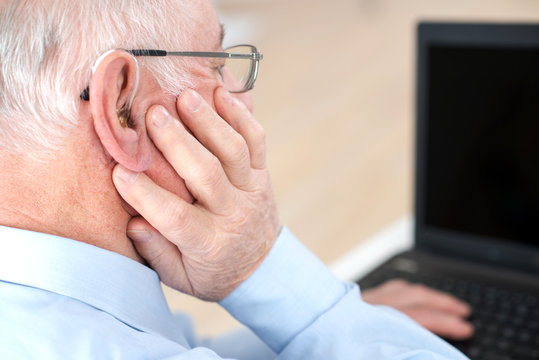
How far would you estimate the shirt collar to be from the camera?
0.60m

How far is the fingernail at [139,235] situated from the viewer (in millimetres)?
702

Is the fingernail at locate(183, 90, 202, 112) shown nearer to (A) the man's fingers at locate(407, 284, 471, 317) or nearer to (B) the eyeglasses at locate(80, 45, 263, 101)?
(B) the eyeglasses at locate(80, 45, 263, 101)

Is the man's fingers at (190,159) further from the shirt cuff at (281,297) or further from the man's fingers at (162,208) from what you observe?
the shirt cuff at (281,297)

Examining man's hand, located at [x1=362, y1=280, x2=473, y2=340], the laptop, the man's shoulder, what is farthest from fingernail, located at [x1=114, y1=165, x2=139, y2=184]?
the laptop

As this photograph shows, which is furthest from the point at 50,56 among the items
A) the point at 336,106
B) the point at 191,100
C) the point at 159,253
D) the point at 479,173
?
the point at 336,106

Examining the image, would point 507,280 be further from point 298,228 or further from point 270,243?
point 298,228

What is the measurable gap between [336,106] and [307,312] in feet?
8.25

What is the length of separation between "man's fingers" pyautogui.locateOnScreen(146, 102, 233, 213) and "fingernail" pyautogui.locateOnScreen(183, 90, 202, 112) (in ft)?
0.07

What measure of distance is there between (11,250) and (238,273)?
0.93 feet

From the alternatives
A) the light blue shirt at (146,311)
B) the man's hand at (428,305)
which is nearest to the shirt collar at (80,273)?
the light blue shirt at (146,311)

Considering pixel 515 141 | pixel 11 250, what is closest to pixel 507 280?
pixel 515 141

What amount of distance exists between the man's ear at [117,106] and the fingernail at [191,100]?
0.06m

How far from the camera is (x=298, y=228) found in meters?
2.34

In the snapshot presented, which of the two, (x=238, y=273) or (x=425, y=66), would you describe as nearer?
(x=238, y=273)
